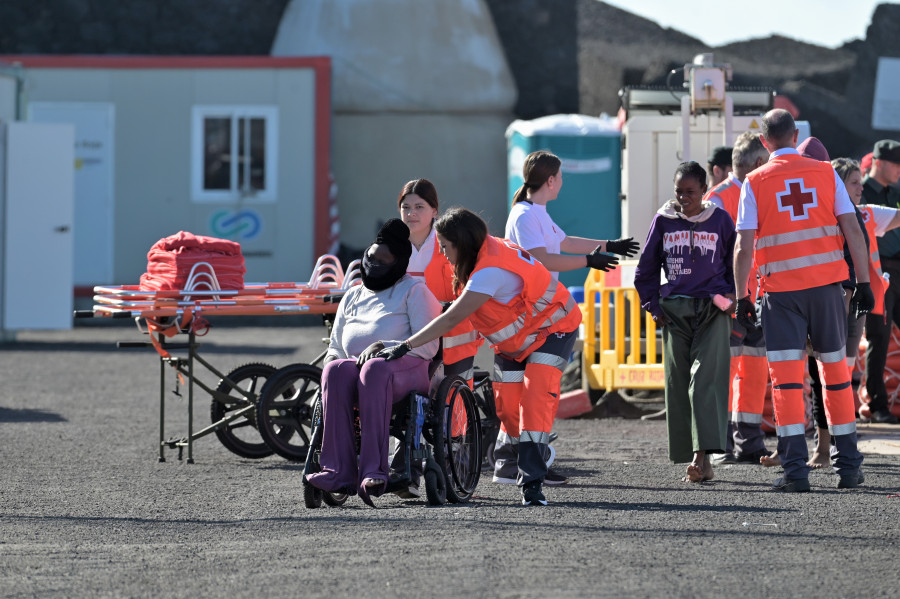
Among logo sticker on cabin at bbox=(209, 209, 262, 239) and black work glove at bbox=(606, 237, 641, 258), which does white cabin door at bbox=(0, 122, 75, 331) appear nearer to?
logo sticker on cabin at bbox=(209, 209, 262, 239)

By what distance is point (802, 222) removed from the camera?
715cm

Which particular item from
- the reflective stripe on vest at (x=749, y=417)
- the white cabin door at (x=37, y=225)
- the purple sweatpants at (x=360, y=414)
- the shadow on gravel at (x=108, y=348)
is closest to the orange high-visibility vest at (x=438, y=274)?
the purple sweatpants at (x=360, y=414)

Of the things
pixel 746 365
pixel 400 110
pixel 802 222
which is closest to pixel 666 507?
pixel 802 222

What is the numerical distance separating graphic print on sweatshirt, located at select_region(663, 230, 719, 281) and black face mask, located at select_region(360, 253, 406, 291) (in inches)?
54.8

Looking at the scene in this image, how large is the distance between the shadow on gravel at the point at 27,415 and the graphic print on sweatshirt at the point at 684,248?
195 inches

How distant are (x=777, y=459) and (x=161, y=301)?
133 inches

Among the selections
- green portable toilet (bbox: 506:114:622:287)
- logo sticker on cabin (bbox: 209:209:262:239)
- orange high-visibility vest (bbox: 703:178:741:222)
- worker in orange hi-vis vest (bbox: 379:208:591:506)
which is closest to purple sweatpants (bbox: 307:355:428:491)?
worker in orange hi-vis vest (bbox: 379:208:591:506)

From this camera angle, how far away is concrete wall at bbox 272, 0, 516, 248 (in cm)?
2448

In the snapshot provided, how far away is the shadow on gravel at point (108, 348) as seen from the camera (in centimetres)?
1623

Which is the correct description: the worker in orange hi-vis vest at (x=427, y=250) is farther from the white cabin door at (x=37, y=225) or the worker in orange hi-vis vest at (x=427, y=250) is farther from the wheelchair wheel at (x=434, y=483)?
the white cabin door at (x=37, y=225)

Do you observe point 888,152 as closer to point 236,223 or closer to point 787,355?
point 787,355

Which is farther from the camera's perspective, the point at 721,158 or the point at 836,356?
the point at 721,158

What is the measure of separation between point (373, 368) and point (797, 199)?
7.20 feet

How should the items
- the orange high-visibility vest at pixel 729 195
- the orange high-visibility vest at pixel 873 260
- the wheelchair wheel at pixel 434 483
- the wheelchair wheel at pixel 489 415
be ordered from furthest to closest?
the orange high-visibility vest at pixel 873 260
the orange high-visibility vest at pixel 729 195
the wheelchair wheel at pixel 489 415
the wheelchair wheel at pixel 434 483
